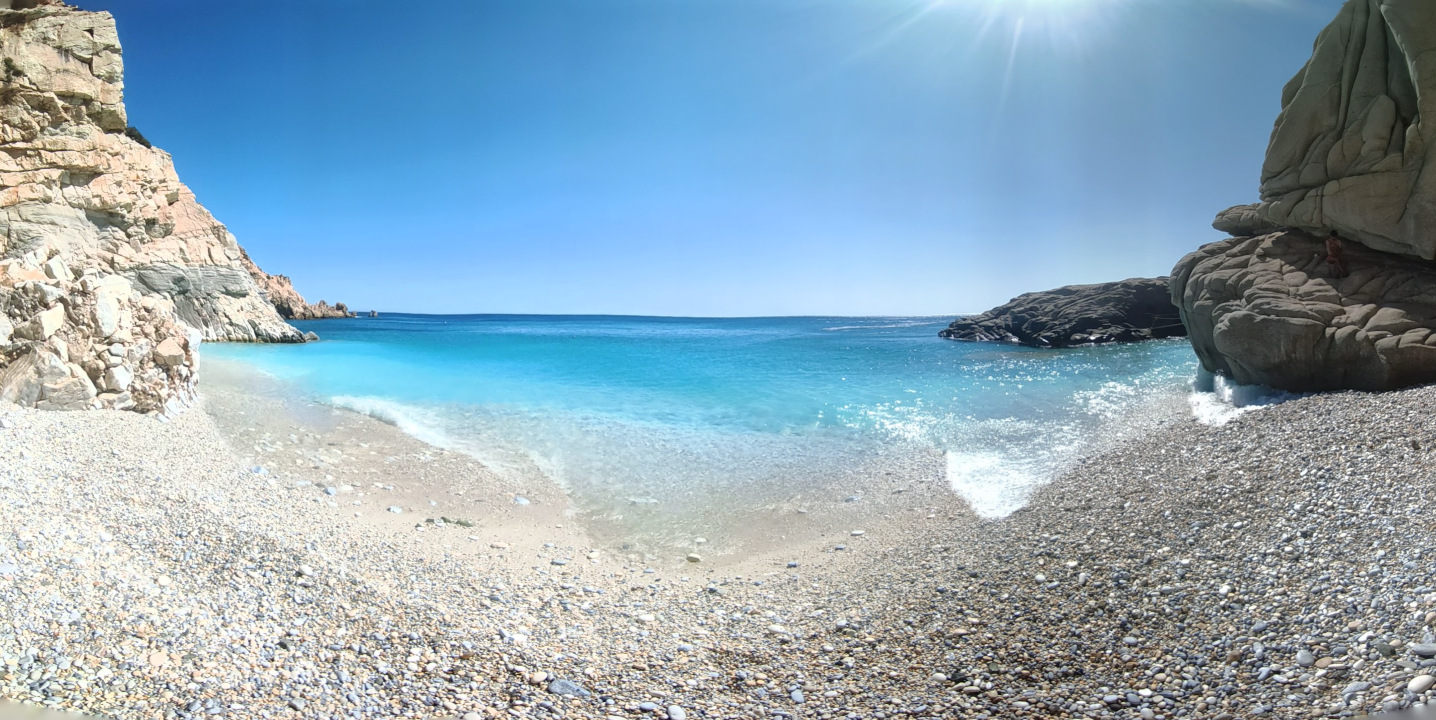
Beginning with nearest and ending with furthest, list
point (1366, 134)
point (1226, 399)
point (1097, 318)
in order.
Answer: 1. point (1366, 134)
2. point (1226, 399)
3. point (1097, 318)

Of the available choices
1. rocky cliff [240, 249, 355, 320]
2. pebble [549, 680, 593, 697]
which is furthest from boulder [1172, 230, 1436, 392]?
rocky cliff [240, 249, 355, 320]

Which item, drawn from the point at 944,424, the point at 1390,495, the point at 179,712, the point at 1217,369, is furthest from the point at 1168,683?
the point at 1217,369

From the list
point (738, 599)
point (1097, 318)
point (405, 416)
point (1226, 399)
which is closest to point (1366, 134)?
point (1226, 399)

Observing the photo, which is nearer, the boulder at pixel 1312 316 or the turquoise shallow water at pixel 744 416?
the boulder at pixel 1312 316

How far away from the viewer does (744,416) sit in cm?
1656

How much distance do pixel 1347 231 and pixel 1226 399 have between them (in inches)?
155

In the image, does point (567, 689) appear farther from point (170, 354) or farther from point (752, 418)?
point (752, 418)

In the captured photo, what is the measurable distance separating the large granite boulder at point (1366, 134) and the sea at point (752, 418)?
12.9ft

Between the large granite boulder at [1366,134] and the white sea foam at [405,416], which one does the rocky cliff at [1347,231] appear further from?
the white sea foam at [405,416]

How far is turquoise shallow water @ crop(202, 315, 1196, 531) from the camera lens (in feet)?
36.7

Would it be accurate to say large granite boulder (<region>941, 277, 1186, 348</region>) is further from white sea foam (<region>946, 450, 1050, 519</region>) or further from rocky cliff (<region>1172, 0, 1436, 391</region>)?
white sea foam (<region>946, 450, 1050, 519</region>)

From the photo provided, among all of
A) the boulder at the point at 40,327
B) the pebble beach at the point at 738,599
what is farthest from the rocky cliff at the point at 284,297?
the pebble beach at the point at 738,599

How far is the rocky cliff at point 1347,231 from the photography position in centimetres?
1009

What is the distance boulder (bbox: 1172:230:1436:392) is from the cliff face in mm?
20290
